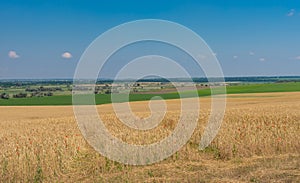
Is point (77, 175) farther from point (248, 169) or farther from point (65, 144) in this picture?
point (248, 169)

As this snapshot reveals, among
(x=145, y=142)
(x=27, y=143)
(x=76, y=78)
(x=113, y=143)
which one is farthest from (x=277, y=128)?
(x=27, y=143)

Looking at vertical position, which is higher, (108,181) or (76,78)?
(76,78)

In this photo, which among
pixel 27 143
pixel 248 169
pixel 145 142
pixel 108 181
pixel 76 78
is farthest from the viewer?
pixel 145 142

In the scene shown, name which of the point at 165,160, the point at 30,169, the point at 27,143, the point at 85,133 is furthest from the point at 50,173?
the point at 85,133

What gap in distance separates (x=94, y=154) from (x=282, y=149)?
6.72 meters

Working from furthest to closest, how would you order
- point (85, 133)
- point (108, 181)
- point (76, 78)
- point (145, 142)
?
point (85, 133), point (145, 142), point (76, 78), point (108, 181)

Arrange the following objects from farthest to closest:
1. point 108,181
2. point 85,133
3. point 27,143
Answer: point 85,133 → point 27,143 → point 108,181

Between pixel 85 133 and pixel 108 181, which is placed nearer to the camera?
pixel 108 181

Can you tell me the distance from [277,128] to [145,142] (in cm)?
621

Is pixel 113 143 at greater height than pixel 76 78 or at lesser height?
lesser

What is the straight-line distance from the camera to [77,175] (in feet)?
32.9

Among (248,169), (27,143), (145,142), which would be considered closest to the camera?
(248,169)

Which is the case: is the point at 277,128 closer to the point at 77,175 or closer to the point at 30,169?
the point at 77,175

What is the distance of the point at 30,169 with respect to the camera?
32.1 feet
